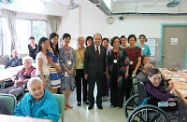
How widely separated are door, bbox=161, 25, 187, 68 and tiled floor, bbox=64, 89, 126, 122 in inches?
156

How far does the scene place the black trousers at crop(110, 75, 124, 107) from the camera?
3.42 metres

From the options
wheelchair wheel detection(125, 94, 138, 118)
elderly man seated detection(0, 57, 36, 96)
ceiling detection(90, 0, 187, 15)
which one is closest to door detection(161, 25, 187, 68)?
ceiling detection(90, 0, 187, 15)

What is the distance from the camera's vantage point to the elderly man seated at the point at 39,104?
178 centimetres

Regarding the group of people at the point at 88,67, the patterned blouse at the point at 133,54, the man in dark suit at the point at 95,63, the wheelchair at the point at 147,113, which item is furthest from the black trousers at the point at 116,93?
the wheelchair at the point at 147,113

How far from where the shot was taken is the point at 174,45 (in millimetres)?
6504

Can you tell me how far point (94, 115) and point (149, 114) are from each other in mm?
1188

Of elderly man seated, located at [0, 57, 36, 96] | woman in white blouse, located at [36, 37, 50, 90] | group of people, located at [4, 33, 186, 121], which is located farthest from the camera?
elderly man seated, located at [0, 57, 36, 96]

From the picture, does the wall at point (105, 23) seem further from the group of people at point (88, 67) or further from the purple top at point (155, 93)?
the purple top at point (155, 93)

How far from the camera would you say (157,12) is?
21.1 feet

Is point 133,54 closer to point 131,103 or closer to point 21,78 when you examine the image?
point 131,103

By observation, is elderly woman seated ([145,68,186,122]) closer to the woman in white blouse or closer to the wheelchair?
the wheelchair

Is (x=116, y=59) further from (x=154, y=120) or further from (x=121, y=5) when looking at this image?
(x=121, y=5)

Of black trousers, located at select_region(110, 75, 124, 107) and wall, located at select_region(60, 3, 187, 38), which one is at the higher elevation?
wall, located at select_region(60, 3, 187, 38)

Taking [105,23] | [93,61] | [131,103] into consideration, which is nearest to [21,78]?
[93,61]
